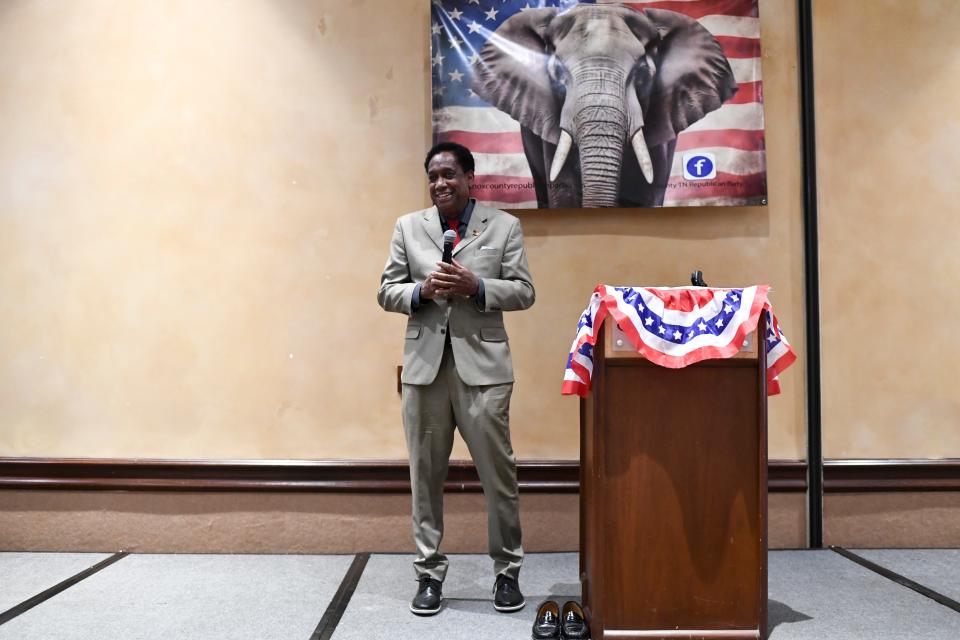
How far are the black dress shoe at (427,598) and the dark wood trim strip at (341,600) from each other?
271 millimetres

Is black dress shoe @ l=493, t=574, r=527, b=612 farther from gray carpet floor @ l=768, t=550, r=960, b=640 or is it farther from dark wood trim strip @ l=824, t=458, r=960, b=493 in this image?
dark wood trim strip @ l=824, t=458, r=960, b=493

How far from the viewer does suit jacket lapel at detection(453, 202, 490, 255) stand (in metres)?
2.81

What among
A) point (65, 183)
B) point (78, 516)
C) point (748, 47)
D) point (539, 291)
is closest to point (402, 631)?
point (539, 291)

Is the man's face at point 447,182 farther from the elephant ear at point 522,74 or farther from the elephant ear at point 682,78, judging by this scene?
the elephant ear at point 682,78

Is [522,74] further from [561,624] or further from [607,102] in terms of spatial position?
[561,624]

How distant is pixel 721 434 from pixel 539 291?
1.33 metres

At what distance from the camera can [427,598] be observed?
2.70 m

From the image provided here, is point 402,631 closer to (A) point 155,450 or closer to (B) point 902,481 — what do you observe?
(A) point 155,450

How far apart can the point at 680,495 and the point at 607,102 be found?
1.94 metres

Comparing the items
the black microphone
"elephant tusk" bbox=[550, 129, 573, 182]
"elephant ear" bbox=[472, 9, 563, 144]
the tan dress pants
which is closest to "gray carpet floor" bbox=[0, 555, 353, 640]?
the tan dress pants

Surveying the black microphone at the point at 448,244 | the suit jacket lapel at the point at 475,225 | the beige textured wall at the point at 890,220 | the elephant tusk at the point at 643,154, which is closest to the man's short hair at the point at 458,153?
the suit jacket lapel at the point at 475,225

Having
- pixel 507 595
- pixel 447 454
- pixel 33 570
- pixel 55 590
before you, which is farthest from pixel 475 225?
pixel 33 570

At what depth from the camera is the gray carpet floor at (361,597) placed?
2514mm

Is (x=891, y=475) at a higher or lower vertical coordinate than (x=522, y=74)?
lower
